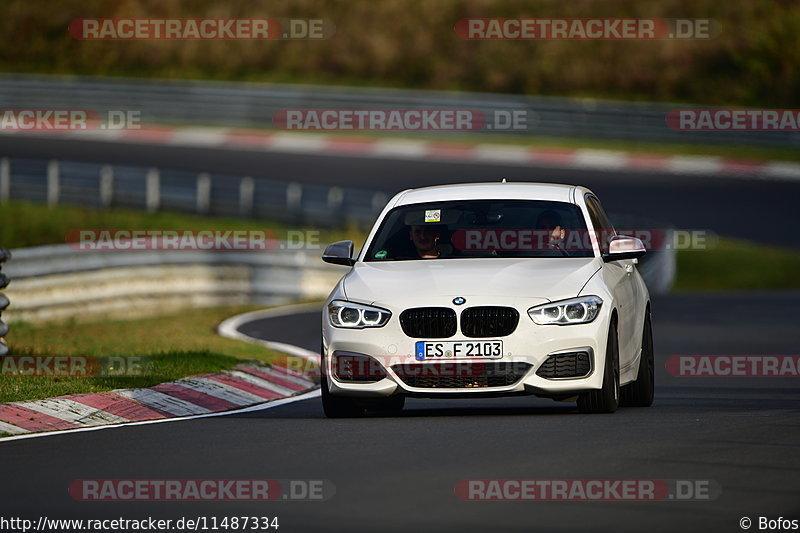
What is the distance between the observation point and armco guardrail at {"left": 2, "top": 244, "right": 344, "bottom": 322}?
64.1 ft

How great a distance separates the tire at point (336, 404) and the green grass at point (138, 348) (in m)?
1.83

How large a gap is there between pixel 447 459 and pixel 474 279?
2281 millimetres

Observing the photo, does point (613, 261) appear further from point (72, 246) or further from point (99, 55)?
point (99, 55)

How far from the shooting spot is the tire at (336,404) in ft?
37.4

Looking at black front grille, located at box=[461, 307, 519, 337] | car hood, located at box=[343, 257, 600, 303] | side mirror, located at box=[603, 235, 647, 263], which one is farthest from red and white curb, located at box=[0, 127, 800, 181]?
black front grille, located at box=[461, 307, 519, 337]

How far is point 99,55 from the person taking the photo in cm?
5128

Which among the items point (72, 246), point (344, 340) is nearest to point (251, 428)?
point (344, 340)

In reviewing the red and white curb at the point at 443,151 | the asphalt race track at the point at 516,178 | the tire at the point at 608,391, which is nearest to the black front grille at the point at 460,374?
the tire at the point at 608,391

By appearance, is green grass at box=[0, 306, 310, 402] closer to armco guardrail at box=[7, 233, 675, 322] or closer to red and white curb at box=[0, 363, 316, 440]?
red and white curb at box=[0, 363, 316, 440]

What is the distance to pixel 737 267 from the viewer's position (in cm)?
3116

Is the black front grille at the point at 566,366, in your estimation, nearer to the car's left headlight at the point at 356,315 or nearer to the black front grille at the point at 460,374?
the black front grille at the point at 460,374

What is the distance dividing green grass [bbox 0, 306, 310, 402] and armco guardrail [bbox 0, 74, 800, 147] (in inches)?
805

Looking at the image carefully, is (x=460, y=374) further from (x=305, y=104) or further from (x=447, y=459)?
(x=305, y=104)

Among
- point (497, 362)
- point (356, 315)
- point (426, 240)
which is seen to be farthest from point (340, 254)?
point (497, 362)
